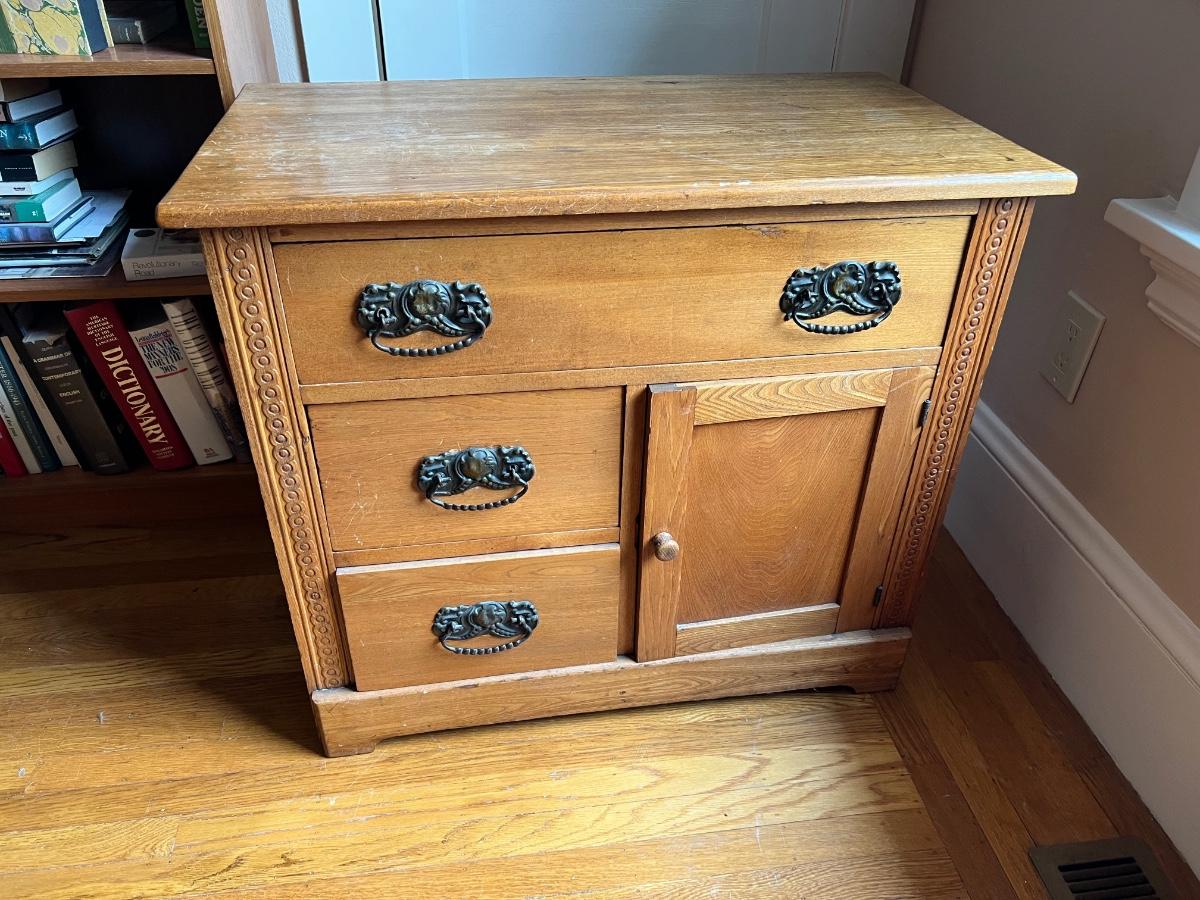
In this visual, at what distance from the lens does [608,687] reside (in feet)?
3.75

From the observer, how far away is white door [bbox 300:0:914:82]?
1290mm

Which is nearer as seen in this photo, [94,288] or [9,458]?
[94,288]

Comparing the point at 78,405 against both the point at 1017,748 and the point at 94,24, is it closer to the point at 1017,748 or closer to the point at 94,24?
the point at 94,24

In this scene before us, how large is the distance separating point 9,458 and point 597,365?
1.09 meters

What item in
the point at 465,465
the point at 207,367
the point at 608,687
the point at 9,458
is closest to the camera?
the point at 465,465

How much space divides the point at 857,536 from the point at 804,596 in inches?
4.3

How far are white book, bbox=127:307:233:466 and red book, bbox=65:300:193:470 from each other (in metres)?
0.01

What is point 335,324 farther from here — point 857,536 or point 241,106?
point 857,536

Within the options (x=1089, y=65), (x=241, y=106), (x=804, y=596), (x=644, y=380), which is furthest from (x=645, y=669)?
(x=1089, y=65)

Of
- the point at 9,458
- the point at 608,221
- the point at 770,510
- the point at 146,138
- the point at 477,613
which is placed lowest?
the point at 9,458

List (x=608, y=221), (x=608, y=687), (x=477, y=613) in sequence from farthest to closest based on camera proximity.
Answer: (x=608, y=687), (x=477, y=613), (x=608, y=221)

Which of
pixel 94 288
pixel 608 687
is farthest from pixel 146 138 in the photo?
pixel 608 687

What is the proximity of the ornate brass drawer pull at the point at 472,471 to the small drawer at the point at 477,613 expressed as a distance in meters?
0.10

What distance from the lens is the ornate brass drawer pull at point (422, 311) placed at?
824mm
